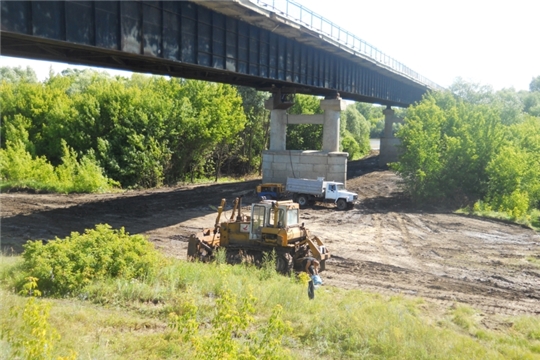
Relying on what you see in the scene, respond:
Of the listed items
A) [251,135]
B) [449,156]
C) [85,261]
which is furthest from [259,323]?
[251,135]

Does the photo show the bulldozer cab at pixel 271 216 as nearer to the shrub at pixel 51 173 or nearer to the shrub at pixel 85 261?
the shrub at pixel 85 261

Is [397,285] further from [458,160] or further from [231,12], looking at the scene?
[458,160]

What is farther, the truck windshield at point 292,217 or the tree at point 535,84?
the tree at point 535,84

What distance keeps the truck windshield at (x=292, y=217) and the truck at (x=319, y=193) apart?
1577 centimetres

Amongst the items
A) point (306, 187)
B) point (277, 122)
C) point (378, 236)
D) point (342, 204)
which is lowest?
point (378, 236)

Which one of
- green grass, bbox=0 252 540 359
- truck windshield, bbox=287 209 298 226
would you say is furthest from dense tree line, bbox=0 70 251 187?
green grass, bbox=0 252 540 359

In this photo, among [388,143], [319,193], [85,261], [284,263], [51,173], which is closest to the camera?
[85,261]

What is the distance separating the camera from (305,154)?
38.5 m

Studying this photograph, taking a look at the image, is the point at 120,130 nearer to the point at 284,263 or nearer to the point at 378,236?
the point at 378,236

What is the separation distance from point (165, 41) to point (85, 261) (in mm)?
11225

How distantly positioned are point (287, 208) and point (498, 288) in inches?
316

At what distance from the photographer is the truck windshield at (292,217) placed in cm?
1709

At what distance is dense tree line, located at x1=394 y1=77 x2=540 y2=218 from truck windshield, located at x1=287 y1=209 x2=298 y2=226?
20.7 meters

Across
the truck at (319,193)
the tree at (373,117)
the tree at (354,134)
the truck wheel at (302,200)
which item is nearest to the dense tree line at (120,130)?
the truck at (319,193)
